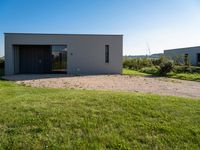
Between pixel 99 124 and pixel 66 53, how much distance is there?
1574cm

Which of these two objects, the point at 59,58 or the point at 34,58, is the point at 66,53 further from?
the point at 34,58

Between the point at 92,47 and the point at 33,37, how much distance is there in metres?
5.48

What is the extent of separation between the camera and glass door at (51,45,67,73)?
19.6 meters

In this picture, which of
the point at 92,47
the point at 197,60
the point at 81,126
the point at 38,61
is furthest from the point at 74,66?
the point at 197,60

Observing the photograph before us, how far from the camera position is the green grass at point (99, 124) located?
368cm

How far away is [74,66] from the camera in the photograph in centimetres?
1931

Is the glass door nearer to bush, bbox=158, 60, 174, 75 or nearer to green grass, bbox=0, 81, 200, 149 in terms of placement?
bush, bbox=158, 60, 174, 75

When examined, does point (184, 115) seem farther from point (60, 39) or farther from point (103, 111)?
point (60, 39)

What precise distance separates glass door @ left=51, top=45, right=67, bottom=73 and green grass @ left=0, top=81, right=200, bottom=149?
1379 centimetres

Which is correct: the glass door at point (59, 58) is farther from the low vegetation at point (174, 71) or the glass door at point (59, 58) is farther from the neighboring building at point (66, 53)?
the low vegetation at point (174, 71)

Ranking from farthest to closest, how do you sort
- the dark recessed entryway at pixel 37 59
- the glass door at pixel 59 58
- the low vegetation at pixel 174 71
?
1. the dark recessed entryway at pixel 37 59
2. the glass door at pixel 59 58
3. the low vegetation at pixel 174 71

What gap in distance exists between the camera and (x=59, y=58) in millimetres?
19703

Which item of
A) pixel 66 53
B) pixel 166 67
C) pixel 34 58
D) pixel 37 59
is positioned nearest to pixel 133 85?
pixel 166 67

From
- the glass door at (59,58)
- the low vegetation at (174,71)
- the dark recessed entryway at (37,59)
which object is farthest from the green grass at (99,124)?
the dark recessed entryway at (37,59)
